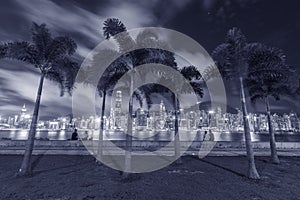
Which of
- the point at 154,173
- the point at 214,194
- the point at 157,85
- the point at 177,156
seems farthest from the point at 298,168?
the point at 157,85

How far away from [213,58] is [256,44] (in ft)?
8.83

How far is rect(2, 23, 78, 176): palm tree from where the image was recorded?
36.0 ft

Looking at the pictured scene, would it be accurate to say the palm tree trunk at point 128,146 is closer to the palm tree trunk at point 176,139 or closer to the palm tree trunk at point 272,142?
the palm tree trunk at point 176,139

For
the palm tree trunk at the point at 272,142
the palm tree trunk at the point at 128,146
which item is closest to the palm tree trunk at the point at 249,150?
the palm tree trunk at the point at 272,142

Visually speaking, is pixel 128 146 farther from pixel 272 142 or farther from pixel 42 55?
pixel 272 142

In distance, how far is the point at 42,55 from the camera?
11508 mm

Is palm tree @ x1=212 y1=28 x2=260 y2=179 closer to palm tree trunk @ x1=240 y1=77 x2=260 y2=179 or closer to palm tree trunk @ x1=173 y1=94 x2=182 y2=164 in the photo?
palm tree trunk @ x1=240 y1=77 x2=260 y2=179

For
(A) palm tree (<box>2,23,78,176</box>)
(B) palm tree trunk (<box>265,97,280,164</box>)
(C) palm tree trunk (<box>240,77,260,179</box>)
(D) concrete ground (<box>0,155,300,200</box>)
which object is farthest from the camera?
(B) palm tree trunk (<box>265,97,280,164</box>)

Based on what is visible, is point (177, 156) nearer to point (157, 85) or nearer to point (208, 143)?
point (157, 85)

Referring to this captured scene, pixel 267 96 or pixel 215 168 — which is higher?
pixel 267 96

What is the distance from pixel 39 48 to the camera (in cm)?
1142

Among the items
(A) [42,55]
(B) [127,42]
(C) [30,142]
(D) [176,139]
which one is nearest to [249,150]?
(D) [176,139]

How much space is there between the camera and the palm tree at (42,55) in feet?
36.0

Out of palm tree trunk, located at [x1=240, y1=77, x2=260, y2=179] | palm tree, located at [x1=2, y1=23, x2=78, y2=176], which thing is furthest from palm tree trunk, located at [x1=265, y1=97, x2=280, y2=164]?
palm tree, located at [x1=2, y1=23, x2=78, y2=176]
